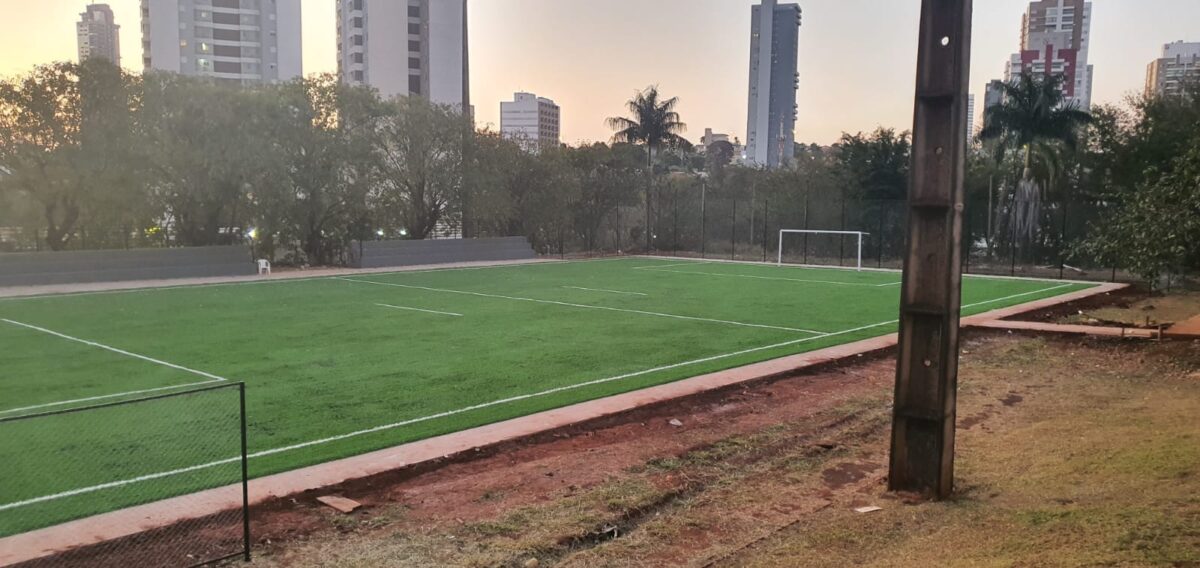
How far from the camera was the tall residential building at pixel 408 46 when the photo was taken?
279 ft

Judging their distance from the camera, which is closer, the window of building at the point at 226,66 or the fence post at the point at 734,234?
the fence post at the point at 734,234

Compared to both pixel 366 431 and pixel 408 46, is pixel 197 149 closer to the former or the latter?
pixel 366 431

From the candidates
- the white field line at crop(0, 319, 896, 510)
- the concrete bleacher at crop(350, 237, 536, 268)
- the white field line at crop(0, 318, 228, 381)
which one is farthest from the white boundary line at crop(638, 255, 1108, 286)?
the white field line at crop(0, 318, 228, 381)

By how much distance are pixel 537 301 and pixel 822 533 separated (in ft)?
47.0

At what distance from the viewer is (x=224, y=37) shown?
9256 centimetres

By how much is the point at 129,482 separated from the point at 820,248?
33.1 metres

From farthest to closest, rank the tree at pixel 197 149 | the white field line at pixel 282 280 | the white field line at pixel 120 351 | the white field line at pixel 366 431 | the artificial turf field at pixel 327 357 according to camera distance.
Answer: the tree at pixel 197 149, the white field line at pixel 282 280, the white field line at pixel 120 351, the artificial turf field at pixel 327 357, the white field line at pixel 366 431

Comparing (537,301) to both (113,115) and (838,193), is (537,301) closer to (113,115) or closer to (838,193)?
(113,115)

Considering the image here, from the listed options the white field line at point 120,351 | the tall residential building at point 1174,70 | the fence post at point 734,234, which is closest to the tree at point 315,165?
the white field line at point 120,351

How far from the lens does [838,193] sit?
39.3 m

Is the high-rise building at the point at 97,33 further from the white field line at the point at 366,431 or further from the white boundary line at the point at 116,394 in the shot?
the white field line at the point at 366,431

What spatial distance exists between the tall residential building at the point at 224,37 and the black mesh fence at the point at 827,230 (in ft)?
213

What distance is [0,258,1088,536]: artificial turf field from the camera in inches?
272

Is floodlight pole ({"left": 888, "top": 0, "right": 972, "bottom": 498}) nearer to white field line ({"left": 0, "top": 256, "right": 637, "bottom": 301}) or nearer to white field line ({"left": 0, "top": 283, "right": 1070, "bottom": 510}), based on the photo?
white field line ({"left": 0, "top": 283, "right": 1070, "bottom": 510})
